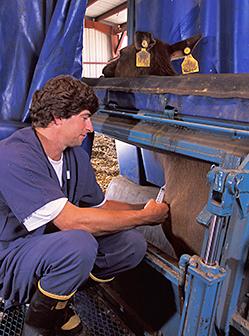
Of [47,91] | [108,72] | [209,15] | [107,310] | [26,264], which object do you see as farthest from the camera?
[209,15]

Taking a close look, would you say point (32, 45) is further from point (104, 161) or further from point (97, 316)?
point (104, 161)

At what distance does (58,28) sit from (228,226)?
1.31 meters

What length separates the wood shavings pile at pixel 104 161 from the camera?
3010 millimetres

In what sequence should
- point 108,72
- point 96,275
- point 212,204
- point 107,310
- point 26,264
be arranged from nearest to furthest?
point 212,204
point 26,264
point 96,275
point 107,310
point 108,72

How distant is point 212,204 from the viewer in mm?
772

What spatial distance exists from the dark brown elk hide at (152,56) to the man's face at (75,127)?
41cm

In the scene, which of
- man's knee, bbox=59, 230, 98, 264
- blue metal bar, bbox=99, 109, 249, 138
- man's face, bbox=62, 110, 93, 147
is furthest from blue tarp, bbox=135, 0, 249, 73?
man's knee, bbox=59, 230, 98, 264

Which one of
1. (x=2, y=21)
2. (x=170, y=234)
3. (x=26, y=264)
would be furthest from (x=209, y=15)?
(x=26, y=264)

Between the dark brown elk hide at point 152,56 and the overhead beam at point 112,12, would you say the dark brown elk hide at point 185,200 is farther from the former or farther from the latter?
the overhead beam at point 112,12

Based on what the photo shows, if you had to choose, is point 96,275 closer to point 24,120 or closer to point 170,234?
point 170,234

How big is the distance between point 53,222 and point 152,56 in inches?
36.3

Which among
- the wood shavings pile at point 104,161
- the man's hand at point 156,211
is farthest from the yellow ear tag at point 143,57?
the wood shavings pile at point 104,161

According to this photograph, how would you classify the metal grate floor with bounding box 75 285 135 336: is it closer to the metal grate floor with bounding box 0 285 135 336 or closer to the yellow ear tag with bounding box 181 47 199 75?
the metal grate floor with bounding box 0 285 135 336

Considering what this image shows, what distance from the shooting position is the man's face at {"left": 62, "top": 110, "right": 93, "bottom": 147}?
130 cm
